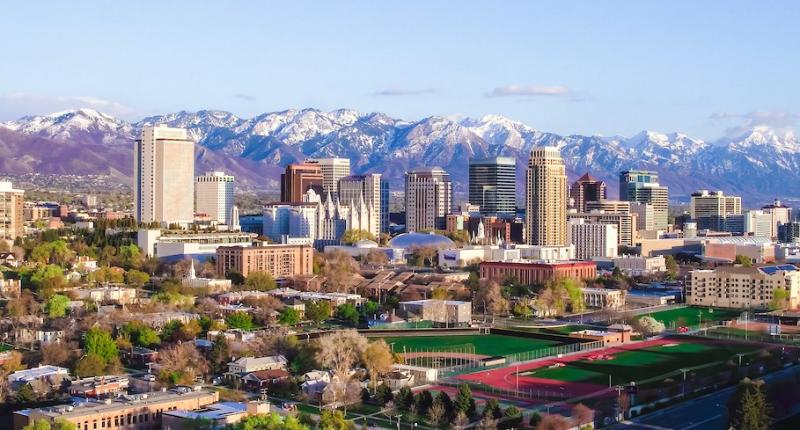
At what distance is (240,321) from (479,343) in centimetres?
986

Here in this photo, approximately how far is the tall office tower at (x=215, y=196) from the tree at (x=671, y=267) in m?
42.3

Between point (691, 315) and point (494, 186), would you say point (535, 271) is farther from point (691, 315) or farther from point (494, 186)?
point (494, 186)

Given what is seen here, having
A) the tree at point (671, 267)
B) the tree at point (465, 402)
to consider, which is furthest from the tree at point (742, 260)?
the tree at point (465, 402)

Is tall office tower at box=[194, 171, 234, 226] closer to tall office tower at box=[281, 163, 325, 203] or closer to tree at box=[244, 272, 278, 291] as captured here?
tall office tower at box=[281, 163, 325, 203]

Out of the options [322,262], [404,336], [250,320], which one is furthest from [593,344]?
[322,262]

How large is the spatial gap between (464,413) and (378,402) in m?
3.61

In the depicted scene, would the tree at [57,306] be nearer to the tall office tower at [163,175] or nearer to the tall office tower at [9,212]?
the tall office tower at [9,212]

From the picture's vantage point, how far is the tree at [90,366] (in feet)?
133

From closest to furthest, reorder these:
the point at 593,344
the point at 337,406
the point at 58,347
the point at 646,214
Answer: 1. the point at 337,406
2. the point at 58,347
3. the point at 593,344
4. the point at 646,214

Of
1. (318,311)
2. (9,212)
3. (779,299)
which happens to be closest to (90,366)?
(318,311)

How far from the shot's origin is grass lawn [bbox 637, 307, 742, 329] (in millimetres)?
58000

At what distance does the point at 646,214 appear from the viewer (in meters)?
122

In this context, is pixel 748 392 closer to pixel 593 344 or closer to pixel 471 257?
pixel 593 344

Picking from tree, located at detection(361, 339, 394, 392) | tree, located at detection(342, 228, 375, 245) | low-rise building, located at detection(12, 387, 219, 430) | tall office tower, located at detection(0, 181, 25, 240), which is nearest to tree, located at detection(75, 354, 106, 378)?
low-rise building, located at detection(12, 387, 219, 430)
